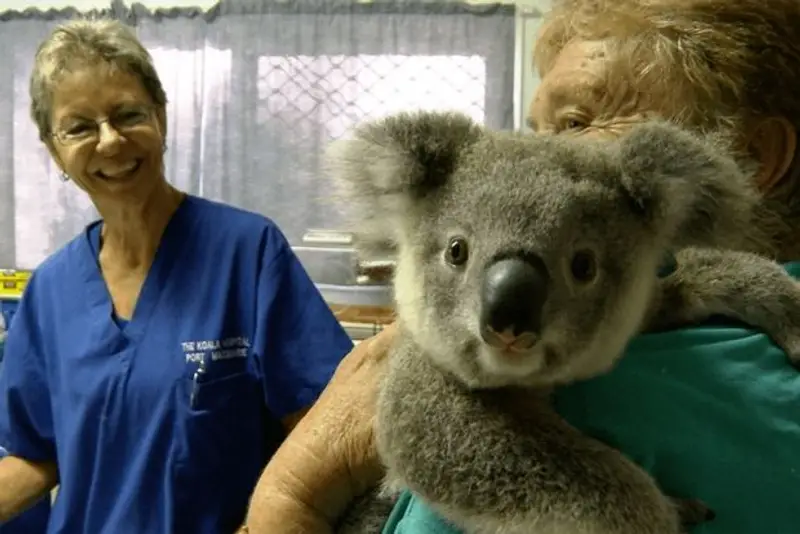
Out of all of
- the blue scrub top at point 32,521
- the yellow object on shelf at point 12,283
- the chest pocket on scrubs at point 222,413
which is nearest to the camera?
the chest pocket on scrubs at point 222,413

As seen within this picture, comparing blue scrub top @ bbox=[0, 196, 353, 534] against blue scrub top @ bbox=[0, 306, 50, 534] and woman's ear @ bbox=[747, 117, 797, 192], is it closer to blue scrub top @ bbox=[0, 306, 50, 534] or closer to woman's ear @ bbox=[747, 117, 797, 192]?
blue scrub top @ bbox=[0, 306, 50, 534]

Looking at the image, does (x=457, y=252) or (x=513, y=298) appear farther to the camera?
(x=457, y=252)

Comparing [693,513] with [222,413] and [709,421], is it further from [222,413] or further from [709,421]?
[222,413]

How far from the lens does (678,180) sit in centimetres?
80

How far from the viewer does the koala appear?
0.77 metres

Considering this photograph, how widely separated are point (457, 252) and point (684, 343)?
0.28m

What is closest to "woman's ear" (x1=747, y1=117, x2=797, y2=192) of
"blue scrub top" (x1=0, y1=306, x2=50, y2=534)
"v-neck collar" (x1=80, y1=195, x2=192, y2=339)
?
"v-neck collar" (x1=80, y1=195, x2=192, y2=339)

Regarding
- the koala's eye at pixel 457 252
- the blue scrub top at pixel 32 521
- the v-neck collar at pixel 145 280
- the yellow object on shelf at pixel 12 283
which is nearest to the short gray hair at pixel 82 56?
the v-neck collar at pixel 145 280

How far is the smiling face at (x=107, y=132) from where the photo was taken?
6.64 ft

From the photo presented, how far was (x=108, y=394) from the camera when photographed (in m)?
1.90

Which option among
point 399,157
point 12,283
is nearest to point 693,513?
point 399,157

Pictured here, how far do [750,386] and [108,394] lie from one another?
1463 mm

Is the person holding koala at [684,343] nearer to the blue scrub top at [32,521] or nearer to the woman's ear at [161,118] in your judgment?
the woman's ear at [161,118]

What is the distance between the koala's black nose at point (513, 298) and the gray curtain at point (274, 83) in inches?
115
